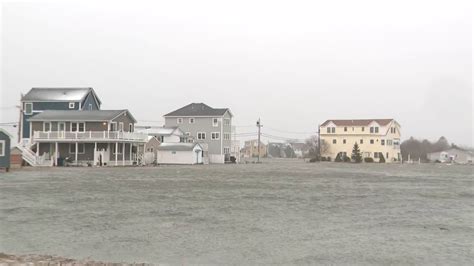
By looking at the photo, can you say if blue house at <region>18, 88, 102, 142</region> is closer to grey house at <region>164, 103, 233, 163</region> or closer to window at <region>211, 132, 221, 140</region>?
grey house at <region>164, 103, 233, 163</region>

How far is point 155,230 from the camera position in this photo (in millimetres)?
11812

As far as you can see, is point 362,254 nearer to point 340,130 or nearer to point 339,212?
point 339,212

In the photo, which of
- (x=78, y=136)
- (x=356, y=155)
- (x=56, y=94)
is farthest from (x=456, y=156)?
(x=78, y=136)

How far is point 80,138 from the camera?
49.9 metres

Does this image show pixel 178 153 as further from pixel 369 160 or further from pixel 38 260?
pixel 38 260

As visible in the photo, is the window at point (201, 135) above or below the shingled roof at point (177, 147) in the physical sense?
above

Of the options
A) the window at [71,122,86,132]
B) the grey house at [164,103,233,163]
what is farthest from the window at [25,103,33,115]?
the grey house at [164,103,233,163]

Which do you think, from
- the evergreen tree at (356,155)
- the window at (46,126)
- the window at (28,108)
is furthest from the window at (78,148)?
the evergreen tree at (356,155)

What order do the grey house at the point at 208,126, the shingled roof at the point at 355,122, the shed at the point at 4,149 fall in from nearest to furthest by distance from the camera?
the shed at the point at 4,149 < the grey house at the point at 208,126 < the shingled roof at the point at 355,122

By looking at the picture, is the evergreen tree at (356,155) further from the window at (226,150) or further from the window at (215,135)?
the window at (215,135)

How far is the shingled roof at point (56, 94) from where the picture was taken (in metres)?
59.7

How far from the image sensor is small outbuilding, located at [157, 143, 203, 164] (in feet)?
211

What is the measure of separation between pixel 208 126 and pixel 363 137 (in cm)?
3036

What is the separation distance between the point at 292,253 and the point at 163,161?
5664cm
